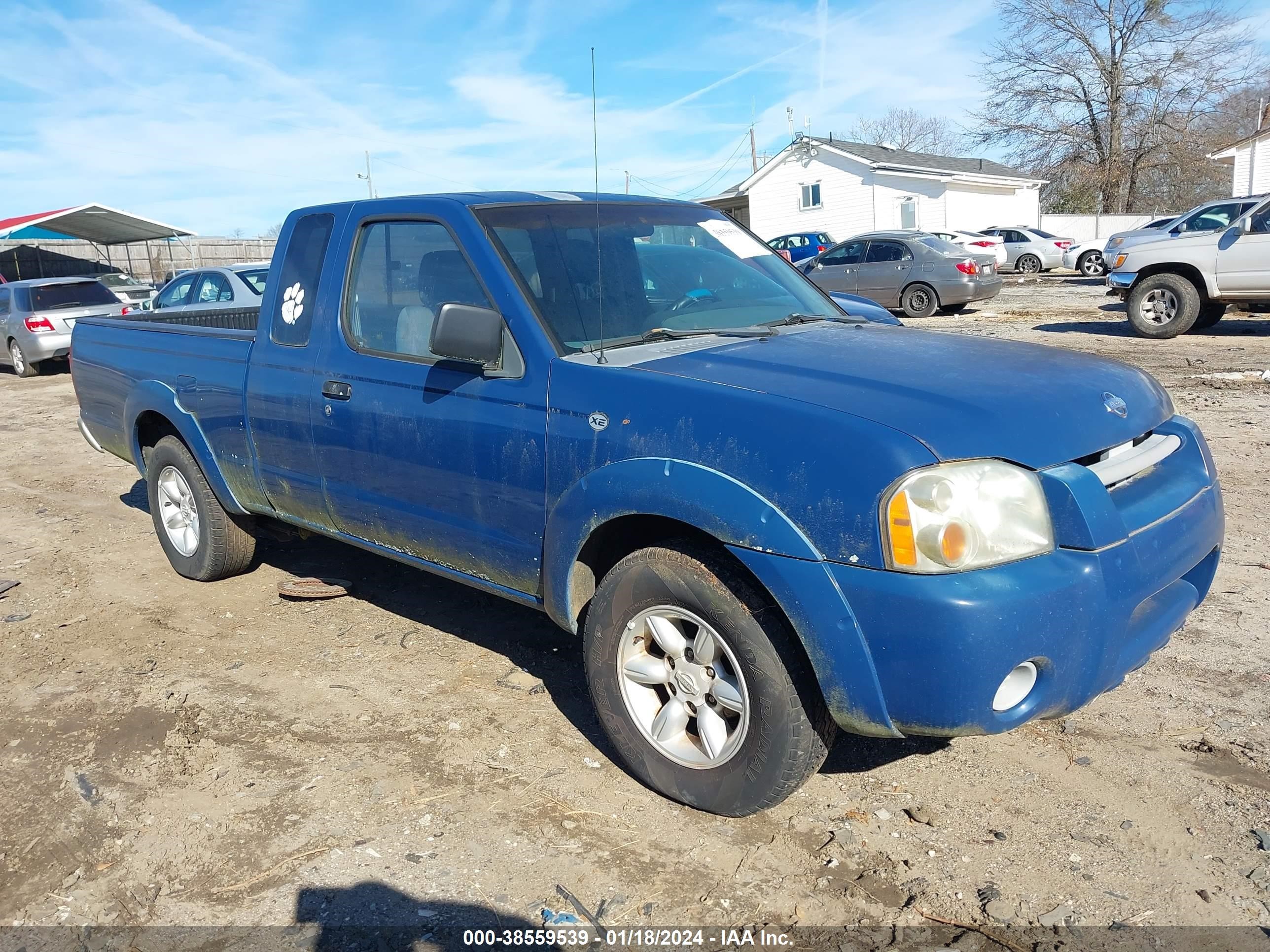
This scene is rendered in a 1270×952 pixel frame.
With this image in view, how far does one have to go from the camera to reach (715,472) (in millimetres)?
2838

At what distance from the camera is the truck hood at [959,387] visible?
105 inches

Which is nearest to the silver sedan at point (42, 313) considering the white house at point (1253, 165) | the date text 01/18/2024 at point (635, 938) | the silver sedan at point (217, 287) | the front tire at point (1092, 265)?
the silver sedan at point (217, 287)

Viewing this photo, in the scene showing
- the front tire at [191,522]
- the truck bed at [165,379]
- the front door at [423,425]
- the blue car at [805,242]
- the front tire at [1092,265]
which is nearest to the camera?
the front door at [423,425]

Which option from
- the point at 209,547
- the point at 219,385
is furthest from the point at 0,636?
the point at 219,385

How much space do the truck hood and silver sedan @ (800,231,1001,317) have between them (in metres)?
14.6

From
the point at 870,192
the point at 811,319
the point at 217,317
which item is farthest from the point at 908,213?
the point at 811,319

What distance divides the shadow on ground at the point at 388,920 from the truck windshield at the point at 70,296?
16966 millimetres

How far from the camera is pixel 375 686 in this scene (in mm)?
4227

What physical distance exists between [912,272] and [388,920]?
16.7 m

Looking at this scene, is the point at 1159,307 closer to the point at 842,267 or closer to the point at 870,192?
the point at 842,267

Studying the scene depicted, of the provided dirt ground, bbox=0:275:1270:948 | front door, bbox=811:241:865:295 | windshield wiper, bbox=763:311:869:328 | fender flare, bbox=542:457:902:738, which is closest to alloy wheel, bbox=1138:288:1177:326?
front door, bbox=811:241:865:295

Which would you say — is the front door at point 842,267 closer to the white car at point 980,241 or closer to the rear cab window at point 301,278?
the white car at point 980,241

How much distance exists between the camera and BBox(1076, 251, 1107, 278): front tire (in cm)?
2747

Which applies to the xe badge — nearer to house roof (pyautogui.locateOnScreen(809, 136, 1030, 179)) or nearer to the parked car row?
the parked car row
